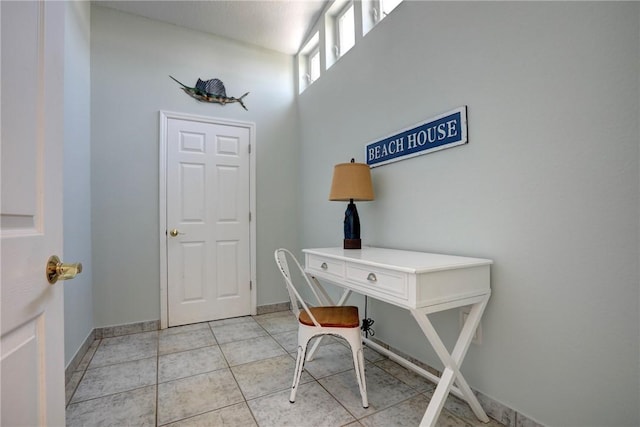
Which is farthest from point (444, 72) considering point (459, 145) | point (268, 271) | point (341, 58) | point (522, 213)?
point (268, 271)

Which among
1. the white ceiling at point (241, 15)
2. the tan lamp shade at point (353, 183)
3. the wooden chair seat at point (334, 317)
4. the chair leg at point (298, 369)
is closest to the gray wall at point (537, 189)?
the tan lamp shade at point (353, 183)

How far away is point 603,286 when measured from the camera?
3.72ft

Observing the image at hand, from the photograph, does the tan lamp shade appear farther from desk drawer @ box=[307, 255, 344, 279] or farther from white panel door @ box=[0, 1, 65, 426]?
white panel door @ box=[0, 1, 65, 426]

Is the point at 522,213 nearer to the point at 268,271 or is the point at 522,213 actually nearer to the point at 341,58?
the point at 341,58

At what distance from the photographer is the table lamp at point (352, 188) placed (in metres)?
2.05

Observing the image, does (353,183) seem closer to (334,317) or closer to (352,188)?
(352,188)

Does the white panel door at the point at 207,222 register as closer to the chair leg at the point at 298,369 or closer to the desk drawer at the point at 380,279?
the chair leg at the point at 298,369

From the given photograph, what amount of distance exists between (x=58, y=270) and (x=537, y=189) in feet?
5.65

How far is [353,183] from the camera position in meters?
2.05

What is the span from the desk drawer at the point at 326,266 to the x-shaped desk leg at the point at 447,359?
56 cm

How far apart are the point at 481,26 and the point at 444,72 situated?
269 mm

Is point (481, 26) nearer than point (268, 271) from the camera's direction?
Yes

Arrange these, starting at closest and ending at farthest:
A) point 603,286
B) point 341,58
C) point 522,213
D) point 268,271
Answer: point 603,286 < point 522,213 < point 341,58 < point 268,271

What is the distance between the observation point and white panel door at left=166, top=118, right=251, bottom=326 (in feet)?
9.78
